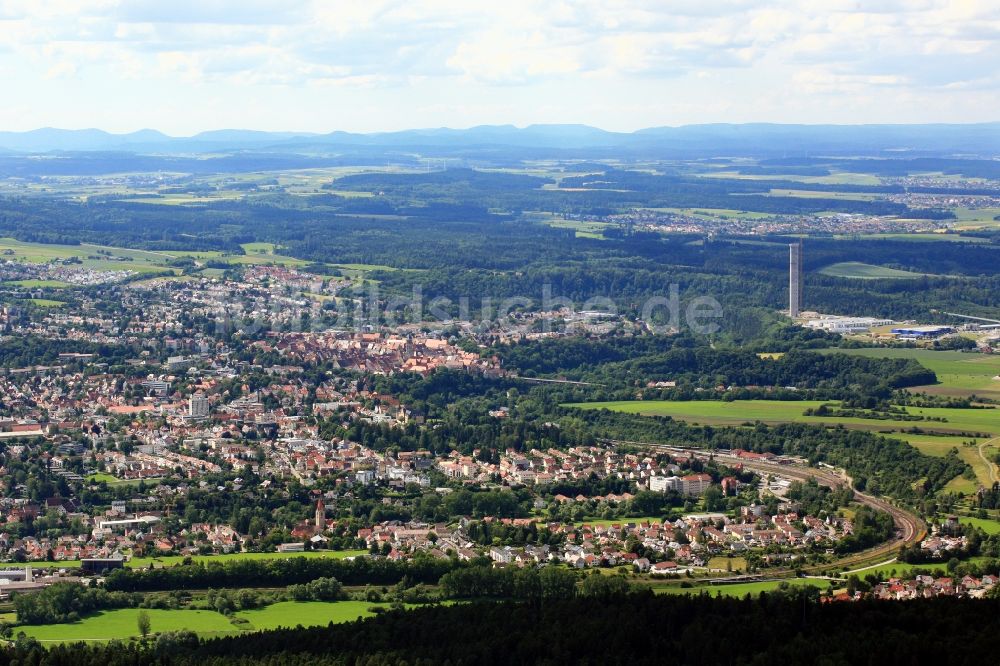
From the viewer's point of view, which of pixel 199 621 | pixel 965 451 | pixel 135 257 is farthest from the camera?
pixel 135 257

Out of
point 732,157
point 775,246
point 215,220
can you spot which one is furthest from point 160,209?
point 732,157

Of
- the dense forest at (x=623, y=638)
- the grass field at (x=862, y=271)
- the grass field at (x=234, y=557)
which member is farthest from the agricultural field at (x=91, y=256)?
the dense forest at (x=623, y=638)

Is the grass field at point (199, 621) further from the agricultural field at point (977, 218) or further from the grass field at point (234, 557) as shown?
the agricultural field at point (977, 218)

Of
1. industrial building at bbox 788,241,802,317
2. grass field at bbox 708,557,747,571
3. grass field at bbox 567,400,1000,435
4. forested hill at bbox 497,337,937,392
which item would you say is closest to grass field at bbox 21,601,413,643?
grass field at bbox 708,557,747,571

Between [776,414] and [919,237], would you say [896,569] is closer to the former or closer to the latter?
[776,414]

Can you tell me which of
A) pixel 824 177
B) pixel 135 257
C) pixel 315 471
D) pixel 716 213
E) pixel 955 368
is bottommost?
pixel 824 177

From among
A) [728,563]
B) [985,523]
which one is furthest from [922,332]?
[728,563]
